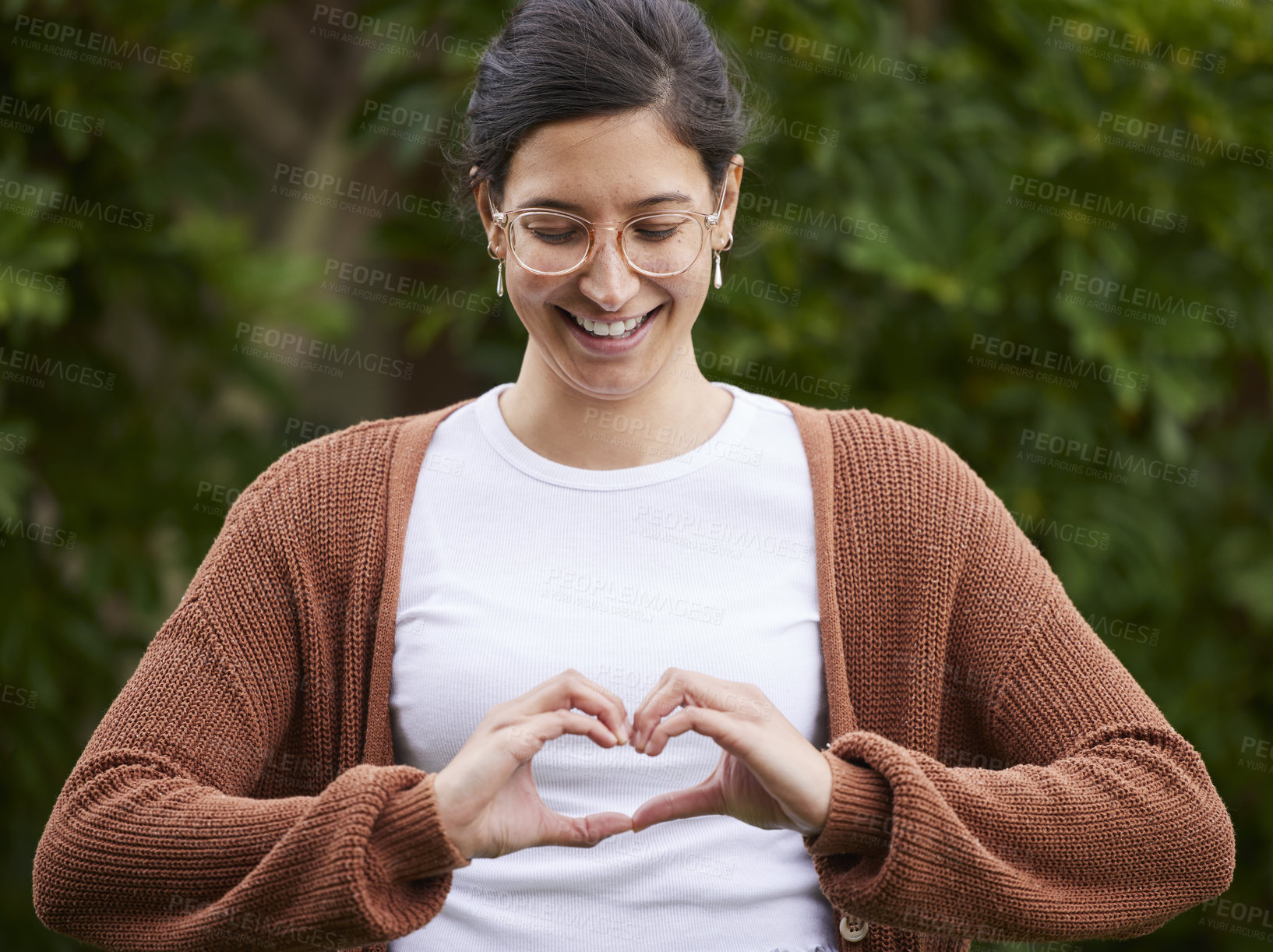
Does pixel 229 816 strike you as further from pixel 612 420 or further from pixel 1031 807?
pixel 1031 807

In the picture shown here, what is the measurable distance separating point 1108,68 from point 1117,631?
1.14 m

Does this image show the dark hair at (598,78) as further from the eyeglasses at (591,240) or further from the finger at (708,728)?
the finger at (708,728)

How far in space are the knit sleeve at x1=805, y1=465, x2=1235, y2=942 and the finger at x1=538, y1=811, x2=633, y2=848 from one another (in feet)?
0.62

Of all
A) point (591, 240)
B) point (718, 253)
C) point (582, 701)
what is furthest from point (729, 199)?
point (582, 701)

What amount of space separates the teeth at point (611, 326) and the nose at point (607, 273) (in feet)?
0.13

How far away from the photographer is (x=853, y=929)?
4.52 ft

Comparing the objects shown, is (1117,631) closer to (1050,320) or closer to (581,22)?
(1050,320)

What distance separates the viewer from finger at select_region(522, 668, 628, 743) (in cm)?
120

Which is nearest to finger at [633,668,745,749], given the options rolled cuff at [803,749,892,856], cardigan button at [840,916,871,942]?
rolled cuff at [803,749,892,856]

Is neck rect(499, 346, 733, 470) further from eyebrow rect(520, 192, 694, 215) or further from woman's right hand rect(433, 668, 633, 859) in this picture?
woman's right hand rect(433, 668, 633, 859)

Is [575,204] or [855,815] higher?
[575,204]

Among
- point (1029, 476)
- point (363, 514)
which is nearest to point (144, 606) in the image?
point (363, 514)

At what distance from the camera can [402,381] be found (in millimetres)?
3555

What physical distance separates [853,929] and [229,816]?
64 centimetres
